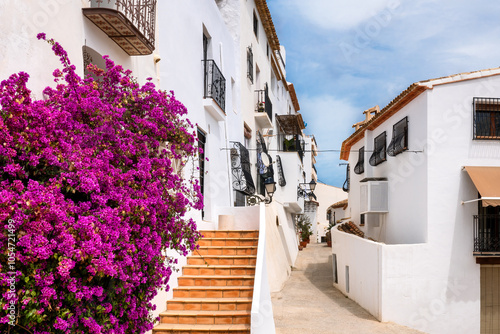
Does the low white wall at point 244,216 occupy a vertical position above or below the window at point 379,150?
below

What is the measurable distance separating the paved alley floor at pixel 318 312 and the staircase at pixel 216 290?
2128 mm

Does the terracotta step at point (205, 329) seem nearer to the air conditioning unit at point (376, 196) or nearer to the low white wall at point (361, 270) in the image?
the low white wall at point (361, 270)

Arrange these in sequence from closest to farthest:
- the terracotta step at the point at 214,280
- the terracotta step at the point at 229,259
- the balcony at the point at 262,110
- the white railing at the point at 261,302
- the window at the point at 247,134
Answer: the white railing at the point at 261,302 < the terracotta step at the point at 214,280 < the terracotta step at the point at 229,259 < the window at the point at 247,134 < the balcony at the point at 262,110

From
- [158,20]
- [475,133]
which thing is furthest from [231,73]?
[475,133]

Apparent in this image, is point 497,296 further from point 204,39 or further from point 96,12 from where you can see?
point 96,12

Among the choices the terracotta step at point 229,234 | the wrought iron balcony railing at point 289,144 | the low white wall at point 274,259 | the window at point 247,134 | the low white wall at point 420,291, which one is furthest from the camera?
the wrought iron balcony railing at point 289,144

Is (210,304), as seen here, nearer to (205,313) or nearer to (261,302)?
(205,313)

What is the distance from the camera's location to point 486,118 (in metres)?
15.4

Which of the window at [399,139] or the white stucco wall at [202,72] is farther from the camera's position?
the window at [399,139]

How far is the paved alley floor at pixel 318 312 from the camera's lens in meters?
12.2

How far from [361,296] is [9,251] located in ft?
44.3

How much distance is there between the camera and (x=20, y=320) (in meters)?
4.29

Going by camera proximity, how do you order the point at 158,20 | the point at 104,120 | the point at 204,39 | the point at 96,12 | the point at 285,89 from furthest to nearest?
the point at 285,89
the point at 204,39
the point at 158,20
the point at 96,12
the point at 104,120

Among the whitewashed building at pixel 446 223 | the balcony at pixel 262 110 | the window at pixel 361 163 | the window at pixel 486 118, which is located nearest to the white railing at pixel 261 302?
the whitewashed building at pixel 446 223
